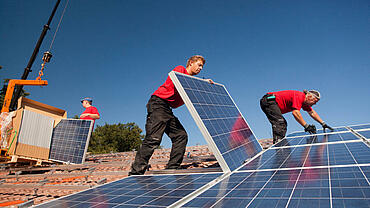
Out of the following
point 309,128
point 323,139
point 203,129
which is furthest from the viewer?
point 309,128

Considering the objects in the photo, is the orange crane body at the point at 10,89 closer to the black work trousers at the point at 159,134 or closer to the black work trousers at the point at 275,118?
Result: the black work trousers at the point at 159,134

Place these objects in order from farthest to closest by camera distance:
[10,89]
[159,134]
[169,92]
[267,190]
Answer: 1. [10,89]
2. [169,92]
3. [159,134]
4. [267,190]

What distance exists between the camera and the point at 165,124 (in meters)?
4.05

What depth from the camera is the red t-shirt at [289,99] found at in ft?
19.9

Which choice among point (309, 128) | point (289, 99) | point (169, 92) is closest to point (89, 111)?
point (169, 92)

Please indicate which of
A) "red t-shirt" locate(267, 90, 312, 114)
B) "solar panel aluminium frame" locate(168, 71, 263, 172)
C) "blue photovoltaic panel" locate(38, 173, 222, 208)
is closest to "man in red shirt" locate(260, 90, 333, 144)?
"red t-shirt" locate(267, 90, 312, 114)

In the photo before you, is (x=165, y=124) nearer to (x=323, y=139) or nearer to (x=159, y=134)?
(x=159, y=134)

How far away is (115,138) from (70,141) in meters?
36.7

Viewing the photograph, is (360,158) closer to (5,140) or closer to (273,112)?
(273,112)

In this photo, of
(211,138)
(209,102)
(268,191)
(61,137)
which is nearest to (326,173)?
(268,191)

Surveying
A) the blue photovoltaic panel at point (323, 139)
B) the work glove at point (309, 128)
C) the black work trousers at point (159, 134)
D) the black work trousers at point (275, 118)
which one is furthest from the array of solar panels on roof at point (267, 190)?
the work glove at point (309, 128)

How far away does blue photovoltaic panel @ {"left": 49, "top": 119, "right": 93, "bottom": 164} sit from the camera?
25.0 ft

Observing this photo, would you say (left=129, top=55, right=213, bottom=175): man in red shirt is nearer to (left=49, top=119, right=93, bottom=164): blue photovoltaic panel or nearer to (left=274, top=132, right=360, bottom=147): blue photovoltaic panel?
(left=274, top=132, right=360, bottom=147): blue photovoltaic panel

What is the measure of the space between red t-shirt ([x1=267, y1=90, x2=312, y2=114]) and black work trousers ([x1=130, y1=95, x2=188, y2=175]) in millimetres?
3469
